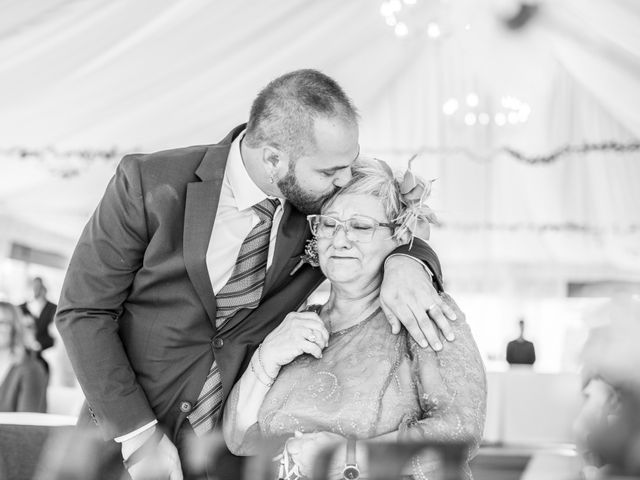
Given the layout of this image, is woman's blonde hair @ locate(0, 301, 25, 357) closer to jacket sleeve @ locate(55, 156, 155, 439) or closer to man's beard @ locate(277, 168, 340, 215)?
jacket sleeve @ locate(55, 156, 155, 439)

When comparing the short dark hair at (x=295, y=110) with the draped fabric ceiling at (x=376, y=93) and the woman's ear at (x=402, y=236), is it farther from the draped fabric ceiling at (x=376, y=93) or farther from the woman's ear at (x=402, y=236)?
the draped fabric ceiling at (x=376, y=93)

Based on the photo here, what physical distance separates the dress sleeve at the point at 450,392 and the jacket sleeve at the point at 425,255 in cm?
18

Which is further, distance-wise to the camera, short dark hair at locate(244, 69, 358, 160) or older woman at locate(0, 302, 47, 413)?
older woman at locate(0, 302, 47, 413)

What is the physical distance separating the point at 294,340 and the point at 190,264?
0.32 meters

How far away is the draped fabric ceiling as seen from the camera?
501cm

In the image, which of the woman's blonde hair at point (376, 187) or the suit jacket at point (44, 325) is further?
the suit jacket at point (44, 325)

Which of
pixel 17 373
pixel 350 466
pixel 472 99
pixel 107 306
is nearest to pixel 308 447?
pixel 350 466

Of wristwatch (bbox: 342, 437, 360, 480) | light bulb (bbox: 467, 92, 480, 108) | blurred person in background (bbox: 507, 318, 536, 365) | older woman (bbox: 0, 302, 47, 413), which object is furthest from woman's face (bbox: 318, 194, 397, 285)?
blurred person in background (bbox: 507, 318, 536, 365)

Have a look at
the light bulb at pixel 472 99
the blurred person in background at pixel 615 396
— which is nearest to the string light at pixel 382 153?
the light bulb at pixel 472 99

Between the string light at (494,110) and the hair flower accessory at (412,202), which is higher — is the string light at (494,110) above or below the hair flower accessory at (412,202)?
above

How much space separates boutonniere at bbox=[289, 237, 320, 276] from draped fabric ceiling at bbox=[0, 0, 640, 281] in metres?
2.65

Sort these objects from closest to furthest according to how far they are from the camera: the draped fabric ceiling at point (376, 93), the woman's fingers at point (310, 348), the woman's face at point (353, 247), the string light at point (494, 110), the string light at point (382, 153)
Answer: the woman's fingers at point (310, 348) < the woman's face at point (353, 247) < the draped fabric ceiling at point (376, 93) < the string light at point (382, 153) < the string light at point (494, 110)

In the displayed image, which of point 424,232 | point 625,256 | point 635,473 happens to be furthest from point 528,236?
point 635,473

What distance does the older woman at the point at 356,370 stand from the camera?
6.10 feet
